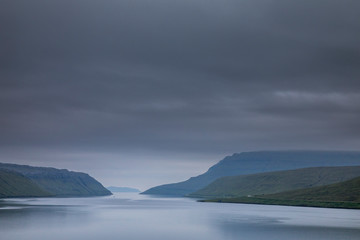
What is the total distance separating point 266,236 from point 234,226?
18035 millimetres

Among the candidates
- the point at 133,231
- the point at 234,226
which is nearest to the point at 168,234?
the point at 133,231

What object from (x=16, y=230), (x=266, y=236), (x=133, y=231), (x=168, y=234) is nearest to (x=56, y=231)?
(x=16, y=230)

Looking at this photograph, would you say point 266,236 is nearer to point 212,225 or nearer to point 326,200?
point 212,225

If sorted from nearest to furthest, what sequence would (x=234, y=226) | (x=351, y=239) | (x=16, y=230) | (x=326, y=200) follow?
(x=351, y=239) < (x=16, y=230) < (x=234, y=226) < (x=326, y=200)

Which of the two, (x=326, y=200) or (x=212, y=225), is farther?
(x=326, y=200)

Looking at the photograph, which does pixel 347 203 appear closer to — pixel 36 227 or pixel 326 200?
pixel 326 200

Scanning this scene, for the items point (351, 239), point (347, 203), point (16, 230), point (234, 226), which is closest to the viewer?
point (351, 239)

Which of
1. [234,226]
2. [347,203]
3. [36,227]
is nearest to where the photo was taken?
[36,227]

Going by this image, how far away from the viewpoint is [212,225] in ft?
310

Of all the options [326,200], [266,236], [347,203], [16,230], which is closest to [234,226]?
[266,236]

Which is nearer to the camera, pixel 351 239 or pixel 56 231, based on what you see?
pixel 351 239

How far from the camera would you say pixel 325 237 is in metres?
74.6

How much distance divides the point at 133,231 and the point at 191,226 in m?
15.7

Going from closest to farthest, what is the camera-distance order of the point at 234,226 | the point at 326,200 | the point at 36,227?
the point at 36,227 → the point at 234,226 → the point at 326,200
